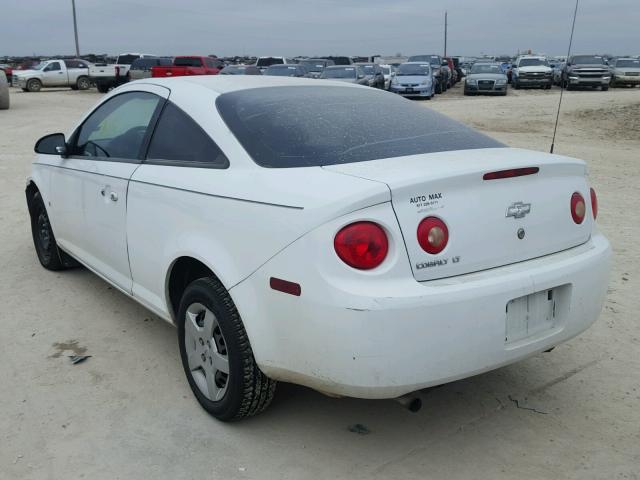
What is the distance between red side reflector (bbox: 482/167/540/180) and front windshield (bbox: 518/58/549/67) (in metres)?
31.3

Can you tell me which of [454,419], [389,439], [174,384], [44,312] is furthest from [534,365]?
[44,312]

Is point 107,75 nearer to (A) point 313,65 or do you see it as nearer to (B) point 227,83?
(A) point 313,65

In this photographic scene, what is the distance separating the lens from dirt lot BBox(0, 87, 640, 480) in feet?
9.34

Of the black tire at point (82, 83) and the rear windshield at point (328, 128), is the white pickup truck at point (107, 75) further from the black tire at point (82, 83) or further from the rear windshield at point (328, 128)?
the rear windshield at point (328, 128)

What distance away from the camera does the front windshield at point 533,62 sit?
3178 cm

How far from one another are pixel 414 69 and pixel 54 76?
63.1ft

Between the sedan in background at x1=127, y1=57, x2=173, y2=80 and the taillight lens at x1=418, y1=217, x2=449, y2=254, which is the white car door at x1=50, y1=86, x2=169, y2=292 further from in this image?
the sedan in background at x1=127, y1=57, x2=173, y2=80

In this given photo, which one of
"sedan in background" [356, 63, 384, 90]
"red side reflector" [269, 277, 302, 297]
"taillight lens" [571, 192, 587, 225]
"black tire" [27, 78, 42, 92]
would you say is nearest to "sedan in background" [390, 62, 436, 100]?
"sedan in background" [356, 63, 384, 90]

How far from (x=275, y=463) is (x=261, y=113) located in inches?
66.6

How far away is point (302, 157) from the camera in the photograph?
116 inches

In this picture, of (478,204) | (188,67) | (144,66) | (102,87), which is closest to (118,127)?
(478,204)

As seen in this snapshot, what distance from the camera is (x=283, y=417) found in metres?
3.23

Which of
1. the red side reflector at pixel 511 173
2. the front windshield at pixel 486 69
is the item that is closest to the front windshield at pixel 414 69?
the front windshield at pixel 486 69

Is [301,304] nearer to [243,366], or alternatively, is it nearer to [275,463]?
[243,366]
